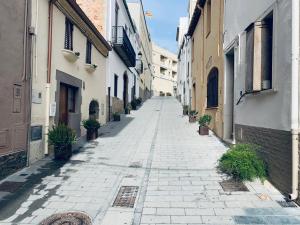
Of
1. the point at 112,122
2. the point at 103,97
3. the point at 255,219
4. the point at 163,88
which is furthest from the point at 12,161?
the point at 163,88

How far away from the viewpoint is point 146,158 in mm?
7648

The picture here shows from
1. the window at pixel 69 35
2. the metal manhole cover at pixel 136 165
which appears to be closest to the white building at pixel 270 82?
the metal manhole cover at pixel 136 165

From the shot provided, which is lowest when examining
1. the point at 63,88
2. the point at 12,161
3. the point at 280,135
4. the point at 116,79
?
the point at 12,161

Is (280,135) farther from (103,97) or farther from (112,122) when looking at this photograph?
(112,122)

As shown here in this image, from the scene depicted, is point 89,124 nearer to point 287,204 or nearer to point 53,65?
point 53,65

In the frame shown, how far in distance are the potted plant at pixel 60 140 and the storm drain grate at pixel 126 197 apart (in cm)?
256

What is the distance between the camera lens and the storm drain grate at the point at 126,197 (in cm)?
454

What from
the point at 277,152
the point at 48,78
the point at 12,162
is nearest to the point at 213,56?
the point at 48,78

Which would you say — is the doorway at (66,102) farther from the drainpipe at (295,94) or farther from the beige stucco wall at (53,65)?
the drainpipe at (295,94)

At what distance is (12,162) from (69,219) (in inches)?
102

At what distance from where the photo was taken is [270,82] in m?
5.66

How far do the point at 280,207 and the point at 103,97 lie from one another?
10754mm

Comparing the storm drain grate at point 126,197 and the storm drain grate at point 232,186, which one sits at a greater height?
the storm drain grate at point 232,186

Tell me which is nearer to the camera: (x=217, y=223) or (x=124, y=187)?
(x=217, y=223)
